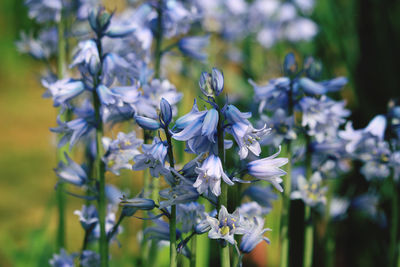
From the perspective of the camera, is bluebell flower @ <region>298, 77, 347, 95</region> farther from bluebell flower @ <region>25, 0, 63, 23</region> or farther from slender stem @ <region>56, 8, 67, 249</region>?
bluebell flower @ <region>25, 0, 63, 23</region>

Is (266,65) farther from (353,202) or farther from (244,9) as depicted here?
(353,202)

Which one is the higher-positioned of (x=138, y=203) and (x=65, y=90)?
(x=65, y=90)

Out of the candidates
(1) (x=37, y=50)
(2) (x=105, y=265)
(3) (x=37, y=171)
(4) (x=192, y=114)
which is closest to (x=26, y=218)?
(3) (x=37, y=171)

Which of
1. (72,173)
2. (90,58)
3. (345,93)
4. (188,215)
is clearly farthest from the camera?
(345,93)

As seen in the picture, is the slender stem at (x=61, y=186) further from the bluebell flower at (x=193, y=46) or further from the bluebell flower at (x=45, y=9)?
the bluebell flower at (x=193, y=46)

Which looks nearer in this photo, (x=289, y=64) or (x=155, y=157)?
(x=155, y=157)

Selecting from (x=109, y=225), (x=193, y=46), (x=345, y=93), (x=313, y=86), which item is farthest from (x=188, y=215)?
(x=345, y=93)

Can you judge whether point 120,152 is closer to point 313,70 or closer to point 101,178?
point 101,178
